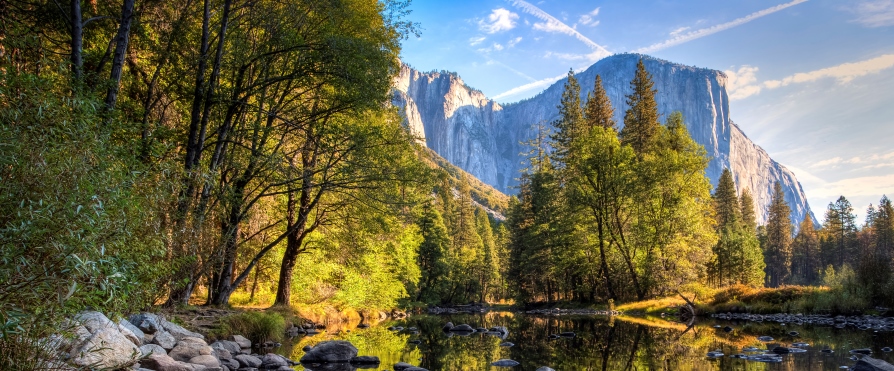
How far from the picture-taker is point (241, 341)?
37.9 ft

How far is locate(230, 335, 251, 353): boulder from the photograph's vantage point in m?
11.4

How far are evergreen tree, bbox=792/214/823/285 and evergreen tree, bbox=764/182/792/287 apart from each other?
19.0ft

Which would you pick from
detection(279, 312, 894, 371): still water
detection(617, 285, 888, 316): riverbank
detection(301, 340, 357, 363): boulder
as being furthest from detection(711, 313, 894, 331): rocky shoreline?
detection(301, 340, 357, 363): boulder

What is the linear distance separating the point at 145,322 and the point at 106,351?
10.7ft

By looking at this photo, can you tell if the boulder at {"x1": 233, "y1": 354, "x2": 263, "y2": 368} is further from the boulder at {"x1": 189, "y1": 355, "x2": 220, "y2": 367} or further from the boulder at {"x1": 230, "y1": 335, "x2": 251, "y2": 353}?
the boulder at {"x1": 230, "y1": 335, "x2": 251, "y2": 353}

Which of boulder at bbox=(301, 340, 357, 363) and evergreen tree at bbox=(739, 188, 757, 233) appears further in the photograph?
evergreen tree at bbox=(739, 188, 757, 233)

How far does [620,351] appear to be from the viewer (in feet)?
37.4

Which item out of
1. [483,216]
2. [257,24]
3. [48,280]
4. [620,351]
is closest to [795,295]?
[620,351]

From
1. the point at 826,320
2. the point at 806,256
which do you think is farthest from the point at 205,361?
the point at 806,256

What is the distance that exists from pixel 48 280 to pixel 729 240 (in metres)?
47.9

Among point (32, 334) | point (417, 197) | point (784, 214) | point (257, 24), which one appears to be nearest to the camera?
point (32, 334)

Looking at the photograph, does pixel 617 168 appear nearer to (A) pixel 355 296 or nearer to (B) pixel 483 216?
(A) pixel 355 296

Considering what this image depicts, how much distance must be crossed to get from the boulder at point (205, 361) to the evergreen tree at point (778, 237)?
85685mm

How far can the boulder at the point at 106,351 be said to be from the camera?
456cm
